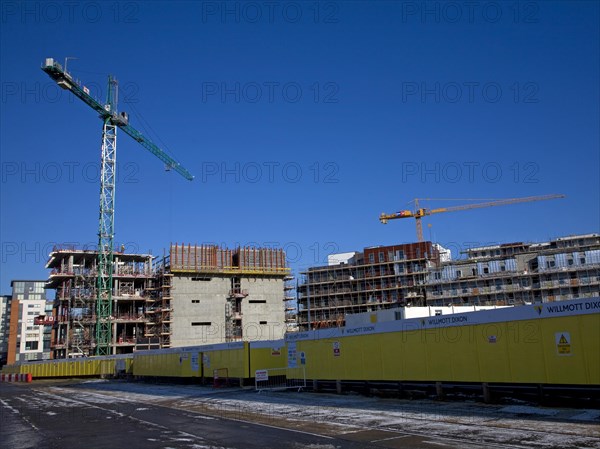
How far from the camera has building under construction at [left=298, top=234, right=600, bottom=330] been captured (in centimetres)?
9006

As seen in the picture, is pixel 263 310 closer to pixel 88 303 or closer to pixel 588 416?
pixel 88 303

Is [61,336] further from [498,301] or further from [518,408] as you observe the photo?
[518,408]

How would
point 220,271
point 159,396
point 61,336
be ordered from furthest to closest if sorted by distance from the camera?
point 220,271 < point 61,336 < point 159,396

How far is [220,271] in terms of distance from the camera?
96438 millimetres

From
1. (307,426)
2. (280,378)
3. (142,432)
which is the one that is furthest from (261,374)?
(142,432)

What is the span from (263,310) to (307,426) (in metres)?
83.9

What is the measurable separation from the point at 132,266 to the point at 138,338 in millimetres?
12440

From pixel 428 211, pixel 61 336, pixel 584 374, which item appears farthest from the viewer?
pixel 428 211

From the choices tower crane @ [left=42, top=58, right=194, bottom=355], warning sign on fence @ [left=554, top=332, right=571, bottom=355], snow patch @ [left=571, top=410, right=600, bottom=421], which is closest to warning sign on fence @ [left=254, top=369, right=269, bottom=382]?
warning sign on fence @ [left=554, top=332, right=571, bottom=355]

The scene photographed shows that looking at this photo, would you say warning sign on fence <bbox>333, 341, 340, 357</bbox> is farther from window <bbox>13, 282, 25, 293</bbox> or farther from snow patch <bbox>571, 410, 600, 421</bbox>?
window <bbox>13, 282, 25, 293</bbox>

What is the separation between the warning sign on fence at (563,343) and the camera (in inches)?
700

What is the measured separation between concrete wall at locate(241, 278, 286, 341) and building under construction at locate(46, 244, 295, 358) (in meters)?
0.17

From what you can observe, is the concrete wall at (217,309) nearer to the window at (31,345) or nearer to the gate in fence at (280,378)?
the gate in fence at (280,378)

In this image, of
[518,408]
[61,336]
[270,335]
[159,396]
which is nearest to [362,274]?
[270,335]
